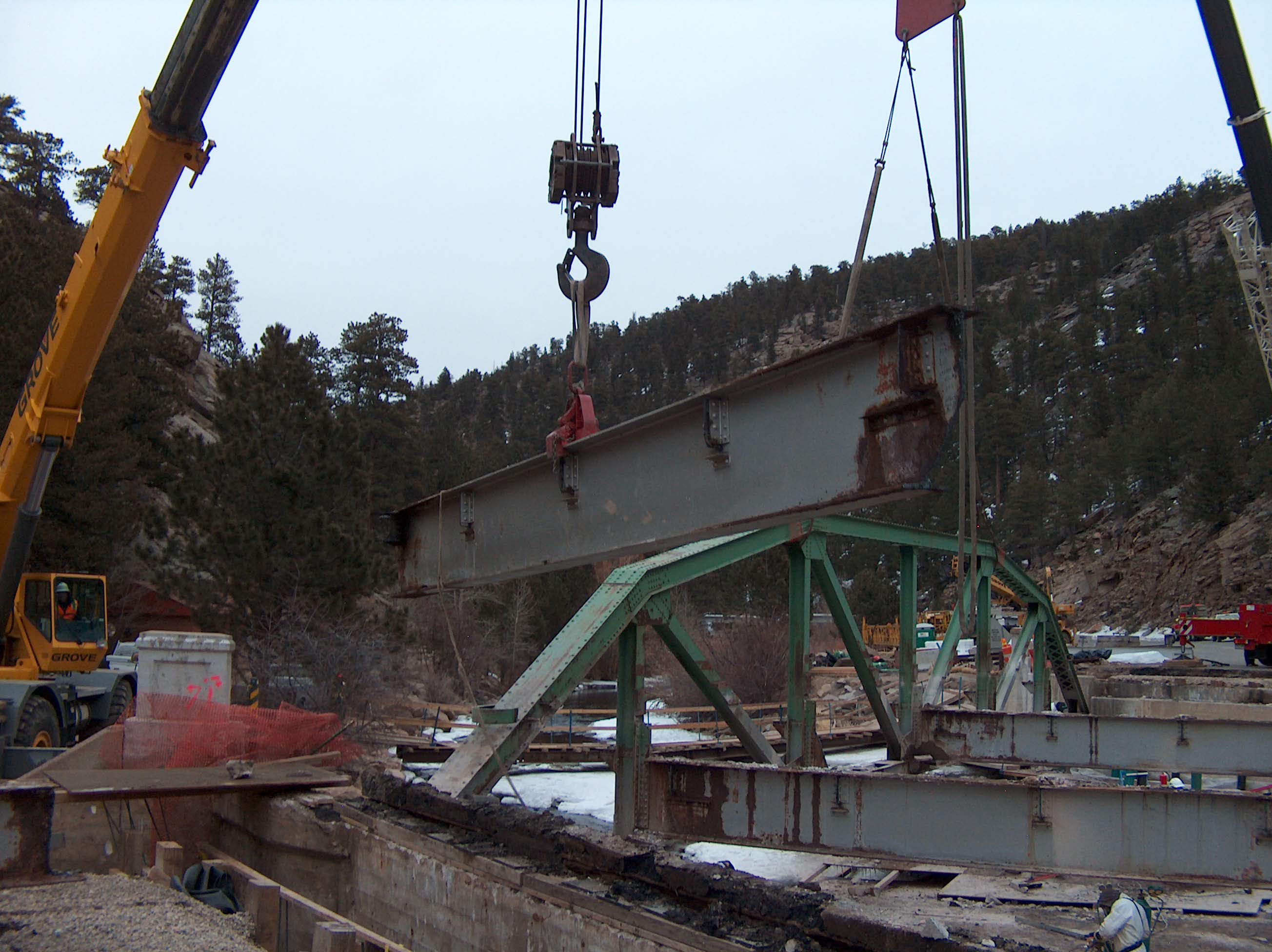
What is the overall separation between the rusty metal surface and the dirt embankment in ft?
168

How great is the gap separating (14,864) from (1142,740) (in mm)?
9640

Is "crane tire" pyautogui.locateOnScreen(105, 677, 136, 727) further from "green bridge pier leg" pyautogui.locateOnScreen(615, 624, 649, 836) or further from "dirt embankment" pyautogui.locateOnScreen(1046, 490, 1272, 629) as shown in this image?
"dirt embankment" pyautogui.locateOnScreen(1046, 490, 1272, 629)

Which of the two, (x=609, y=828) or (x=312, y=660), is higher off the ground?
(x=312, y=660)

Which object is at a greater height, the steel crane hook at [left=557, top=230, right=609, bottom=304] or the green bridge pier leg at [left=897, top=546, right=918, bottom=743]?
the steel crane hook at [left=557, top=230, right=609, bottom=304]

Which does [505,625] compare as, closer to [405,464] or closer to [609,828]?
[405,464]

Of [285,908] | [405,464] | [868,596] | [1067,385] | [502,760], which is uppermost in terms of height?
[1067,385]

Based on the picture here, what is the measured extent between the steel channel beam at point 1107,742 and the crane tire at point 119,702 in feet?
38.3

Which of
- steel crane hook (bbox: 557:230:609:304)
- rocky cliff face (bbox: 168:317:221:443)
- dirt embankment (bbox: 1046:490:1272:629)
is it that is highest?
rocky cliff face (bbox: 168:317:221:443)

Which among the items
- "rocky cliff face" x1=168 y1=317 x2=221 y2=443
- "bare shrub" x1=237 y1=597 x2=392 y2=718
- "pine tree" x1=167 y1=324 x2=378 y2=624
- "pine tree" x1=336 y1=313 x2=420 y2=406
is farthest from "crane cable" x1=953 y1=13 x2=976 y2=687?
"pine tree" x1=336 y1=313 x2=420 y2=406

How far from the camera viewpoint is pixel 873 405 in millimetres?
4496

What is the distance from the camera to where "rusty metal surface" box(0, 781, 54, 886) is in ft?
24.8

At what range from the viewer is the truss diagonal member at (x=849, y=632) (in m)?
10.9

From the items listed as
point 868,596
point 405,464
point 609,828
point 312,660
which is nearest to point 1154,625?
point 868,596

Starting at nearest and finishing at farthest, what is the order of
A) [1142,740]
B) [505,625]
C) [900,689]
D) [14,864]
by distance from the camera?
[14,864] < [1142,740] < [900,689] < [505,625]
